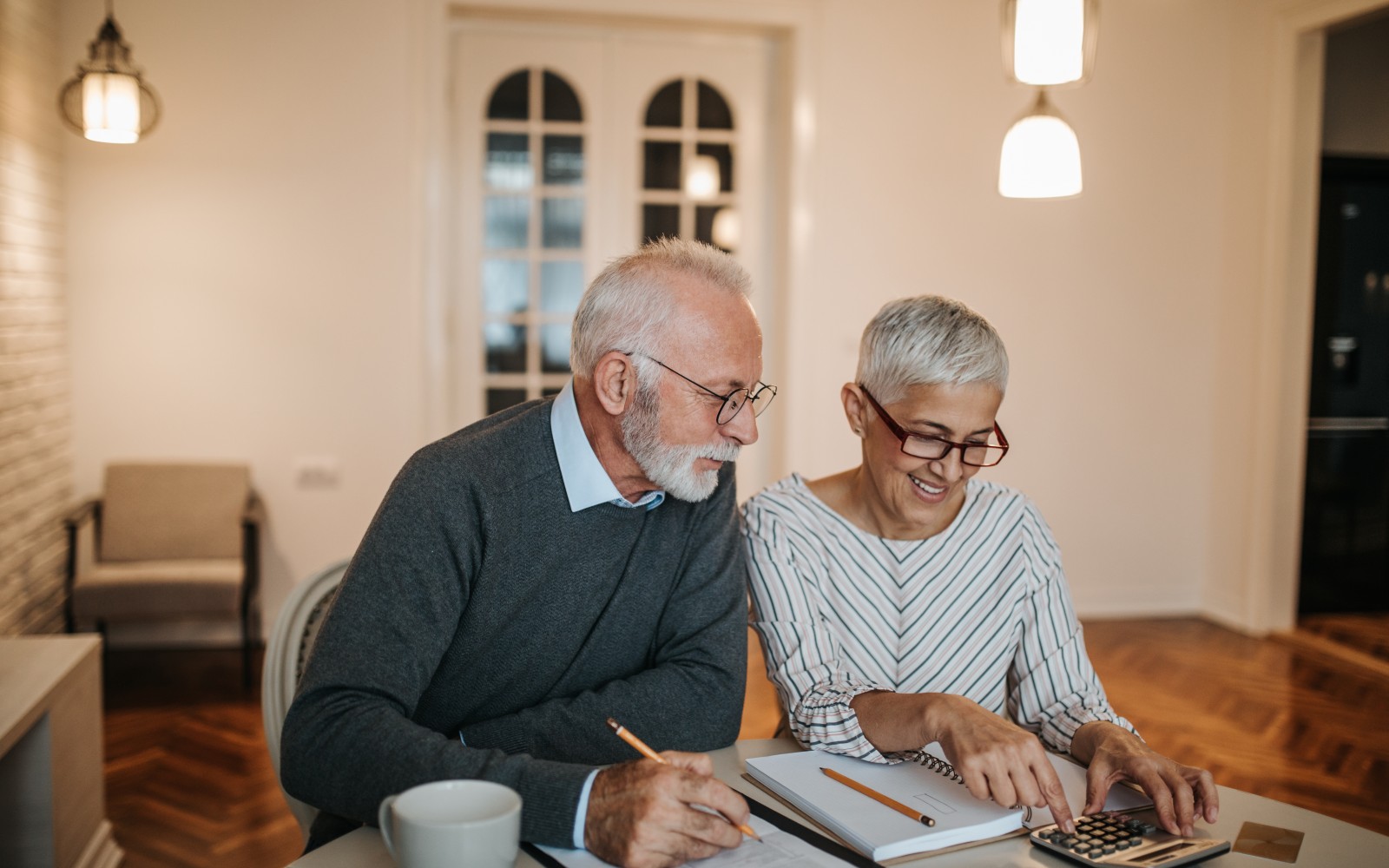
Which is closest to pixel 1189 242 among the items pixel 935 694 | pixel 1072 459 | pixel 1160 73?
pixel 1160 73

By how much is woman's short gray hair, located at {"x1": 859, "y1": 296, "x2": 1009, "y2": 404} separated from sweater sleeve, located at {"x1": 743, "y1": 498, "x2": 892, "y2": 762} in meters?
0.31

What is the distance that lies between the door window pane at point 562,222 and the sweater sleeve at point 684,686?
153 inches

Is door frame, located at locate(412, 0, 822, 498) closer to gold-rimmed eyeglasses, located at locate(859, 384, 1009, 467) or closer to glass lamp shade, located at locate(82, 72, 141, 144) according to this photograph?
glass lamp shade, located at locate(82, 72, 141, 144)

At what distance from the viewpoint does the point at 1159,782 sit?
1353 millimetres

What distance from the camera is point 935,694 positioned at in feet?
4.87

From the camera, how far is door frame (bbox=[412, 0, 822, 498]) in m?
5.13

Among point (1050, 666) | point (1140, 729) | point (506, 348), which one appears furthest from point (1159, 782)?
point (506, 348)

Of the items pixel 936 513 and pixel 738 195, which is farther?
pixel 738 195

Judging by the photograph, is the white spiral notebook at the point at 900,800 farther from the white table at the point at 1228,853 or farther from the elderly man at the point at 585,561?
the elderly man at the point at 585,561

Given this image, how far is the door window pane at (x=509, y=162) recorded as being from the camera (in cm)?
544

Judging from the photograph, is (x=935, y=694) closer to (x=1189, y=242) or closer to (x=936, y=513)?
(x=936, y=513)

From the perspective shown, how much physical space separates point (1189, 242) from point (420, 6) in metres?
4.11

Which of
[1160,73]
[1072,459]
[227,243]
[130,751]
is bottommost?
[130,751]

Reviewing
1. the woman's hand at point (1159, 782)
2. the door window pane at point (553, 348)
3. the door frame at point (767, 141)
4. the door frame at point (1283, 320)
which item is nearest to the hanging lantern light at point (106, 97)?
the door frame at point (767, 141)
